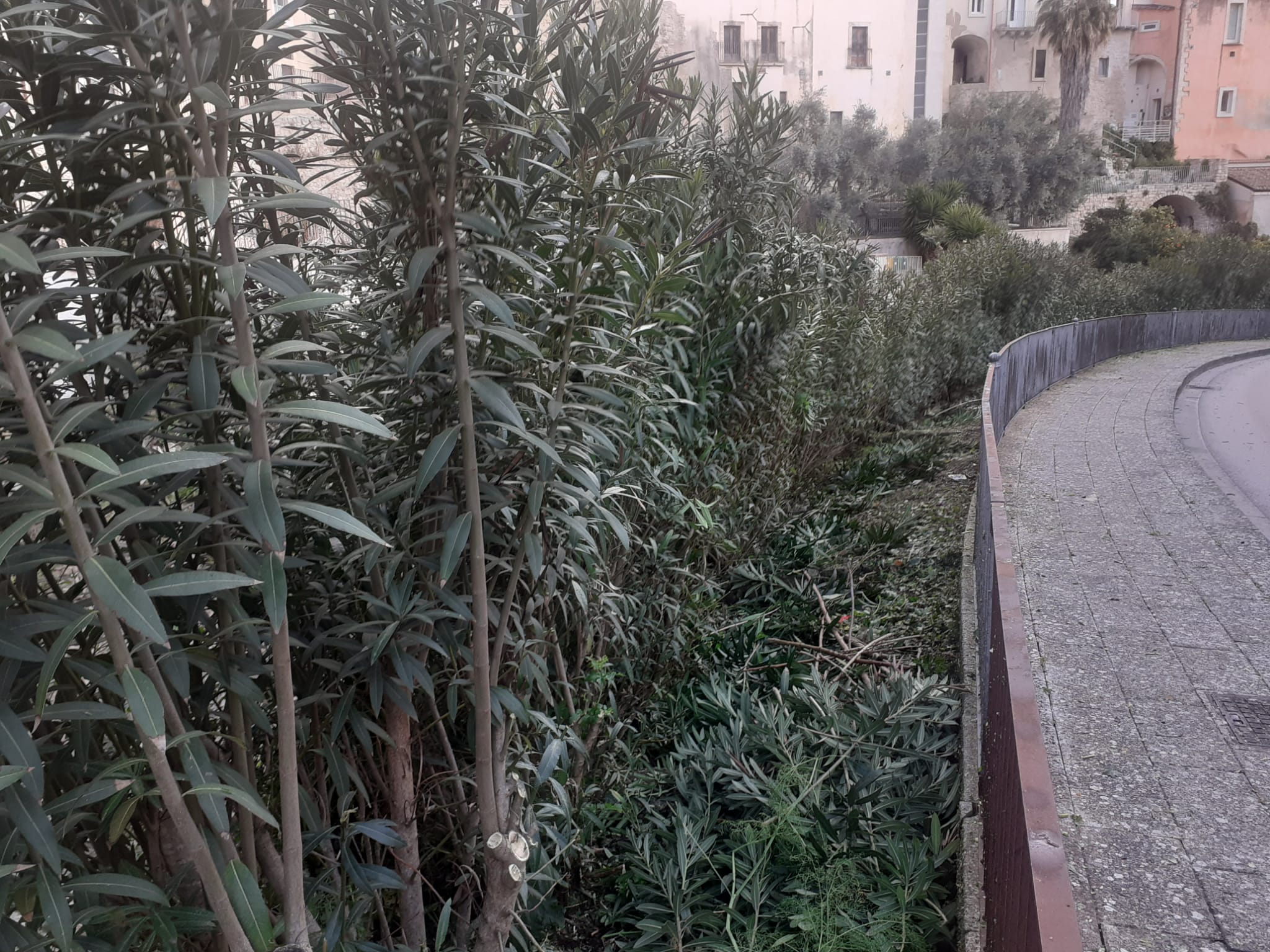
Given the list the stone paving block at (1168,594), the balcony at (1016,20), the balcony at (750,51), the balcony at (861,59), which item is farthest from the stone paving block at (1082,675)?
the balcony at (1016,20)

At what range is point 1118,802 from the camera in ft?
13.8

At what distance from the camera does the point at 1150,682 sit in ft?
17.6

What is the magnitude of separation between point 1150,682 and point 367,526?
492 cm

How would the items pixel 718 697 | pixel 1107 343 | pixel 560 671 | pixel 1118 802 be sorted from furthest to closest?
pixel 1107 343, pixel 718 697, pixel 1118 802, pixel 560 671

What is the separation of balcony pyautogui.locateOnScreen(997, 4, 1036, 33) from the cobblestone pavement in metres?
50.1

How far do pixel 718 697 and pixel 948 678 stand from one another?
136 centimetres

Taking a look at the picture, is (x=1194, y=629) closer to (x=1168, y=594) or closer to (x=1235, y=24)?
(x=1168, y=594)

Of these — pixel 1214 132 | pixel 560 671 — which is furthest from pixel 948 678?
pixel 1214 132

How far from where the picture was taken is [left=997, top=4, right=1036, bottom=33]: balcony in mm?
52347

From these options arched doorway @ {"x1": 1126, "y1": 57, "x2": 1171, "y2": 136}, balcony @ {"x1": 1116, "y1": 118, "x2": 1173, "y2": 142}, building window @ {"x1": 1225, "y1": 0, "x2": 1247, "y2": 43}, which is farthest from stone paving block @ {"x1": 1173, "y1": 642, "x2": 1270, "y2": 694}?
building window @ {"x1": 1225, "y1": 0, "x2": 1247, "y2": 43}

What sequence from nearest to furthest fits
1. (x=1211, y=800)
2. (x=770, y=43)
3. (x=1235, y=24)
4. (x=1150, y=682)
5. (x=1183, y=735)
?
(x=1211, y=800) → (x=1183, y=735) → (x=1150, y=682) → (x=770, y=43) → (x=1235, y=24)

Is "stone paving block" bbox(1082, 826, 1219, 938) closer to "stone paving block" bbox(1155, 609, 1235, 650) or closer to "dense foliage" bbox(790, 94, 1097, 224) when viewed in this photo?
"stone paving block" bbox(1155, 609, 1235, 650)

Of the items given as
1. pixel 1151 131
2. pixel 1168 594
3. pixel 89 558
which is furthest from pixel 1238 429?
pixel 1151 131

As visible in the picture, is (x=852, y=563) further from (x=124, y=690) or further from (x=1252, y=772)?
(x=124, y=690)
